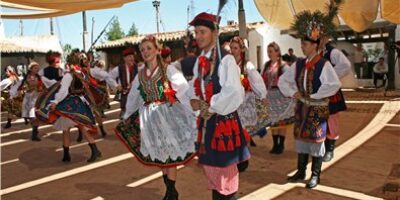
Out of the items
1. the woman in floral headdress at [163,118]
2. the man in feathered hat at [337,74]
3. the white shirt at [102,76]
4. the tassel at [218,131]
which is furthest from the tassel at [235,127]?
the white shirt at [102,76]

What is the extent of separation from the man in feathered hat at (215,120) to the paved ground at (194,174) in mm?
1240

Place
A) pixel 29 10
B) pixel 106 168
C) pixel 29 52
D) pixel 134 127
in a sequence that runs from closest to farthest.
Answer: pixel 134 127, pixel 106 168, pixel 29 10, pixel 29 52

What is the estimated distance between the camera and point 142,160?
3.92 metres

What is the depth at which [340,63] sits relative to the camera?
5.29 meters

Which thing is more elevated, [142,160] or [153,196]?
[142,160]

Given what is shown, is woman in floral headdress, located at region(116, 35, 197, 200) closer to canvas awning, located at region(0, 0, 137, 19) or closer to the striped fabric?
the striped fabric

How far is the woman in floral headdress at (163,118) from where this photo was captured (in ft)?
12.5

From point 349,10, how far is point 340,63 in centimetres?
758

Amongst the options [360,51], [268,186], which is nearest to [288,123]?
→ [268,186]

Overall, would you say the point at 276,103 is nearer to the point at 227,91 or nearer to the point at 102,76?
the point at 227,91

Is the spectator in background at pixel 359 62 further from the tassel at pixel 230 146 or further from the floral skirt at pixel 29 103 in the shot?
the tassel at pixel 230 146

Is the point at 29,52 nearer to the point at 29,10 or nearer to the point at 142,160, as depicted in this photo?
the point at 29,10

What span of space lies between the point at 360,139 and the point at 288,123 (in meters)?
1.84

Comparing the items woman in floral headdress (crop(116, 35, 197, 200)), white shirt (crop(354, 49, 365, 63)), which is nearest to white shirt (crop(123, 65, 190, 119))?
woman in floral headdress (crop(116, 35, 197, 200))
